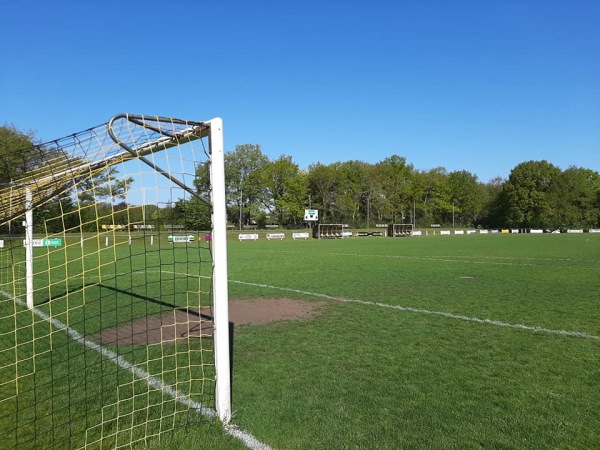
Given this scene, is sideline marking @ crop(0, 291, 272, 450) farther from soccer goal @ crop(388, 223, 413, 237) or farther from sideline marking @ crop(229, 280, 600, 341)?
soccer goal @ crop(388, 223, 413, 237)

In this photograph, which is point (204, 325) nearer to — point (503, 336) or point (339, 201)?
point (503, 336)

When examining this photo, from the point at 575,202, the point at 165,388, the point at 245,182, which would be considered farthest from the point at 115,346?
the point at 575,202

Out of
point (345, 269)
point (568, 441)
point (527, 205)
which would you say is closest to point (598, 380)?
point (568, 441)

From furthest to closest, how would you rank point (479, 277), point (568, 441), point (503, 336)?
point (479, 277), point (503, 336), point (568, 441)

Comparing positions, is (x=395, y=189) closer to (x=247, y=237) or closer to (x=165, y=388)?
(x=247, y=237)

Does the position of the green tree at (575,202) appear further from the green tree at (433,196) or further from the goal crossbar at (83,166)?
the goal crossbar at (83,166)

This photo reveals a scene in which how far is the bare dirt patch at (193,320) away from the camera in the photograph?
20.9 feet

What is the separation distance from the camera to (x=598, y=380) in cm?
448

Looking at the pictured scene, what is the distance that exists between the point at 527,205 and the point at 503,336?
86.8 metres

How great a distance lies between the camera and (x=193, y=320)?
7.72 m

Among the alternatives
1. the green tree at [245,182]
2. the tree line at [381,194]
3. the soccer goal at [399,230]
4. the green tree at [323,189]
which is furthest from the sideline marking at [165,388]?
the green tree at [323,189]

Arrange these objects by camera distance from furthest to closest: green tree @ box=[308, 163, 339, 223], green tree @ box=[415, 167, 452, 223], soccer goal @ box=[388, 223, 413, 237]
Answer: green tree @ box=[415, 167, 452, 223] → green tree @ box=[308, 163, 339, 223] → soccer goal @ box=[388, 223, 413, 237]

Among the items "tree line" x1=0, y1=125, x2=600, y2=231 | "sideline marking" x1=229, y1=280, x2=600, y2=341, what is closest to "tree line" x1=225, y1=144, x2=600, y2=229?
"tree line" x1=0, y1=125, x2=600, y2=231

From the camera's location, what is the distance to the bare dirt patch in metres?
6.36
